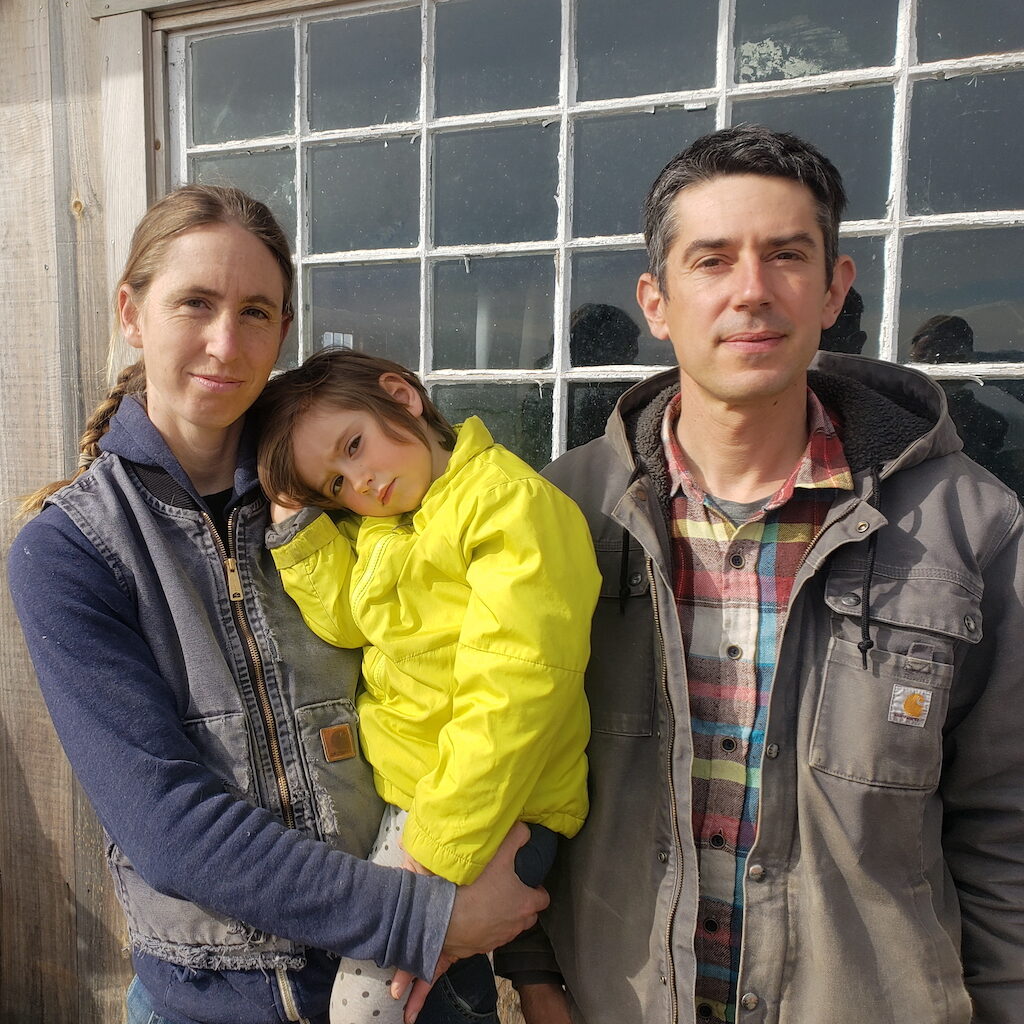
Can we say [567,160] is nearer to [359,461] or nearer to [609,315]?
[609,315]

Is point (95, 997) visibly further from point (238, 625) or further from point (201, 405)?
point (201, 405)

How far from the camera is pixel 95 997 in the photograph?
2.94 meters

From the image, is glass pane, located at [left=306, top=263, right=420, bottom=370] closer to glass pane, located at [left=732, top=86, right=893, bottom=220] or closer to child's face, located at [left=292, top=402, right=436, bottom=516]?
child's face, located at [left=292, top=402, right=436, bottom=516]

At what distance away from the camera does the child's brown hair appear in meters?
1.71

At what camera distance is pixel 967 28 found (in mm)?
2008

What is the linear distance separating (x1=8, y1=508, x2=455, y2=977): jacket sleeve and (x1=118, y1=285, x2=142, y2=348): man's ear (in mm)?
455

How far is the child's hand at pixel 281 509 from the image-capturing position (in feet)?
5.58

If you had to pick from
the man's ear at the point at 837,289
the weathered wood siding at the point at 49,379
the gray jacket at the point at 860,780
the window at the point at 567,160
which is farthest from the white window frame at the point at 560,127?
the gray jacket at the point at 860,780

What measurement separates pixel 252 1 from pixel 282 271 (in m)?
1.38

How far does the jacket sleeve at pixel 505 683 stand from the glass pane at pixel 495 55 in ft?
4.91

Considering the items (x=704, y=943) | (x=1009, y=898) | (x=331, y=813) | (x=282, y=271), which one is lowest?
(x=704, y=943)

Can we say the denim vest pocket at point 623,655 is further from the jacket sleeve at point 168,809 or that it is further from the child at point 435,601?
the jacket sleeve at point 168,809

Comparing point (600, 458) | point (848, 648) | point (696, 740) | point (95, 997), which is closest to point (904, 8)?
point (600, 458)

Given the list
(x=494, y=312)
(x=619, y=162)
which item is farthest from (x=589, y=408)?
(x=619, y=162)
